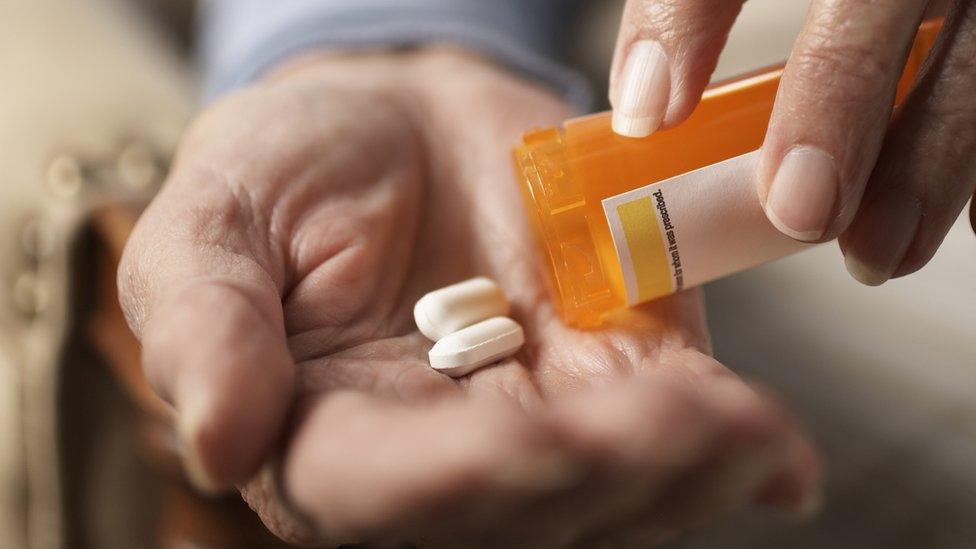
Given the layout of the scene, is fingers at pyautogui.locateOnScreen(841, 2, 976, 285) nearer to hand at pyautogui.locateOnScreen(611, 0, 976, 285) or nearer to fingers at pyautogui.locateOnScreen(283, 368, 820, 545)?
hand at pyautogui.locateOnScreen(611, 0, 976, 285)

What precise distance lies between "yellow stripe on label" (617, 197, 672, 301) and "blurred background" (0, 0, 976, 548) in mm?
376

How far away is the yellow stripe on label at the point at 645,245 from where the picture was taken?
0.93 m

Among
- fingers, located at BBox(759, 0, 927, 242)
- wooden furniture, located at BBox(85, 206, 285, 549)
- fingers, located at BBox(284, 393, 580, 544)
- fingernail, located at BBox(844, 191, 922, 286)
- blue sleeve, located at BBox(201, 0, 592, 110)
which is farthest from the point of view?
blue sleeve, located at BBox(201, 0, 592, 110)

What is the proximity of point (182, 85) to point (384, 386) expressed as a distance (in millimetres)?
1392

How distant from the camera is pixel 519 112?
149 cm

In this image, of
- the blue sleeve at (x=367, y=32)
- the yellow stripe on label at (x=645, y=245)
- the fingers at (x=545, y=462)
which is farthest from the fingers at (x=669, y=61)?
the blue sleeve at (x=367, y=32)

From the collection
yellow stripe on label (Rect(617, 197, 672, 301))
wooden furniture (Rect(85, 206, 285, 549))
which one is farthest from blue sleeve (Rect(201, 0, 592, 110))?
yellow stripe on label (Rect(617, 197, 672, 301))

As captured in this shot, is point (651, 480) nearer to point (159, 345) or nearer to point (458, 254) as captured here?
point (159, 345)

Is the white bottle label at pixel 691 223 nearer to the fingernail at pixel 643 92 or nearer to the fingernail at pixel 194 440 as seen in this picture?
the fingernail at pixel 643 92

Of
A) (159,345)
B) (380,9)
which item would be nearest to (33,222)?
(380,9)

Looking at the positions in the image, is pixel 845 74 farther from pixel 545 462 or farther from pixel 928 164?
pixel 545 462

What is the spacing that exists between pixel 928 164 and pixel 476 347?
21.8 inches

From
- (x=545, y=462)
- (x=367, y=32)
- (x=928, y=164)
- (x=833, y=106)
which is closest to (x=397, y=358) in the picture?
(x=545, y=462)

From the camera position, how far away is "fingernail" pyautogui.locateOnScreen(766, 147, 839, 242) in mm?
859
